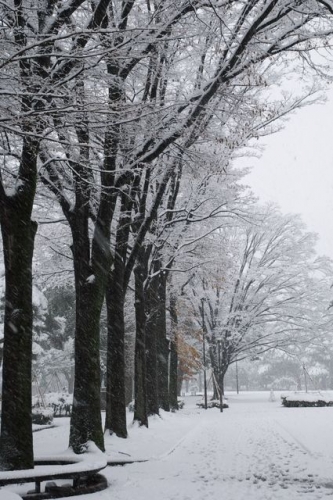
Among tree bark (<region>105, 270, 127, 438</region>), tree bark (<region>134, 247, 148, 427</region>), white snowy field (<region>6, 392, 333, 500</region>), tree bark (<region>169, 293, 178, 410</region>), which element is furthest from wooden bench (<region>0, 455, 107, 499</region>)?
tree bark (<region>169, 293, 178, 410</region>)

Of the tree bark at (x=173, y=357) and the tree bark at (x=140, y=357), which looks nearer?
the tree bark at (x=140, y=357)

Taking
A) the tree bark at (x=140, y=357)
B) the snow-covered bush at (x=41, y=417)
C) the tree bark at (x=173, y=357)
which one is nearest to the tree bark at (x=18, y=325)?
the tree bark at (x=140, y=357)

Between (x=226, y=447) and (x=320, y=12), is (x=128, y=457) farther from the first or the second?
(x=320, y=12)

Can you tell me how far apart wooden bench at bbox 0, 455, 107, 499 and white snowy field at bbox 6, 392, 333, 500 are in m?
0.26

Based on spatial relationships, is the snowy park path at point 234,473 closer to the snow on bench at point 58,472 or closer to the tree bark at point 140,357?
the snow on bench at point 58,472

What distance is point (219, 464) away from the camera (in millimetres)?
9945

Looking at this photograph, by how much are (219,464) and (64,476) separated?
13.1 feet

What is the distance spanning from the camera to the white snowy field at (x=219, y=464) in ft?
23.7

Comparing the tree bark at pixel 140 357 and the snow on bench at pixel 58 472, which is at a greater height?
the tree bark at pixel 140 357

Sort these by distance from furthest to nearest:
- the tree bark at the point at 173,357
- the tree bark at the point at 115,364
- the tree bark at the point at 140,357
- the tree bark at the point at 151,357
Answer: the tree bark at the point at 173,357 → the tree bark at the point at 151,357 → the tree bark at the point at 140,357 → the tree bark at the point at 115,364

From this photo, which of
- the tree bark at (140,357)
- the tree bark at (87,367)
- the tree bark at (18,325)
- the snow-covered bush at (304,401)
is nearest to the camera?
the tree bark at (18,325)

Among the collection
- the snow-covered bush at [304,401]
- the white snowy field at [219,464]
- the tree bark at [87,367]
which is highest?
the tree bark at [87,367]

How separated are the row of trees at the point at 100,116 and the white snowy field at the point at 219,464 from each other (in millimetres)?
1314

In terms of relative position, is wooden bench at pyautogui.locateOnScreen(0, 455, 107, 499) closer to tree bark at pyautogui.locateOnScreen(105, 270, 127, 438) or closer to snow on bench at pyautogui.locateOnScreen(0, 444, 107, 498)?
snow on bench at pyautogui.locateOnScreen(0, 444, 107, 498)
